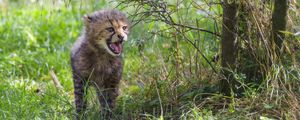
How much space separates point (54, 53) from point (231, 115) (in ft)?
11.4

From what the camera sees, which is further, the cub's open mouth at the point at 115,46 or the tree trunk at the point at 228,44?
the cub's open mouth at the point at 115,46

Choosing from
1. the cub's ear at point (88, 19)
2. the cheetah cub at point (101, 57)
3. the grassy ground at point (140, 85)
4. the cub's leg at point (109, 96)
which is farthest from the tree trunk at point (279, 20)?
the cub's ear at point (88, 19)

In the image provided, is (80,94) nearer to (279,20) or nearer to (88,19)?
(88,19)

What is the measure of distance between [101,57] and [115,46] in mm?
224

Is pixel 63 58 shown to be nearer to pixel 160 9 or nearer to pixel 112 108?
pixel 112 108

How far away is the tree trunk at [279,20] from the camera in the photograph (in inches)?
215

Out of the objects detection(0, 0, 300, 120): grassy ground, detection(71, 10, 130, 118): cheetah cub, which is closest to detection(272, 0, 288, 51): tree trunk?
detection(0, 0, 300, 120): grassy ground

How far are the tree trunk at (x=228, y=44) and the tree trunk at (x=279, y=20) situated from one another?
0.33m

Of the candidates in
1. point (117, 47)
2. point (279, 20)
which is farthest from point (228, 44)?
point (117, 47)

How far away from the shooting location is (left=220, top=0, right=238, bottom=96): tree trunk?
5.64 metres

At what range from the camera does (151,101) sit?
600cm

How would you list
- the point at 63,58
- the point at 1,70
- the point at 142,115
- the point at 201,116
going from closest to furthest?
1. the point at 201,116
2. the point at 142,115
3. the point at 1,70
4. the point at 63,58

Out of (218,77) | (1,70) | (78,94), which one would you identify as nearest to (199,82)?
(218,77)

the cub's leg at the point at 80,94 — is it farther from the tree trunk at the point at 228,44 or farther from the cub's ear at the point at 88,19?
the tree trunk at the point at 228,44
